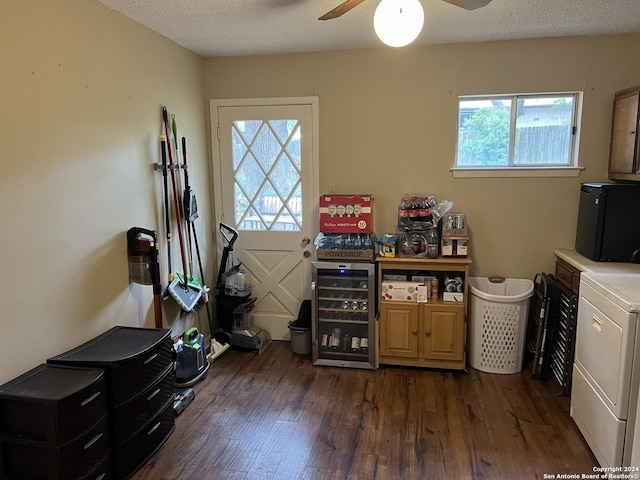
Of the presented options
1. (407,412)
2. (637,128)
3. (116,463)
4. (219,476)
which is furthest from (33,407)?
(637,128)

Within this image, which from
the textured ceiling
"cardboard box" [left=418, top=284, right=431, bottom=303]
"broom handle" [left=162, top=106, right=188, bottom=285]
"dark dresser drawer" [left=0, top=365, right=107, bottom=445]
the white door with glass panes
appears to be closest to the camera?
"dark dresser drawer" [left=0, top=365, right=107, bottom=445]

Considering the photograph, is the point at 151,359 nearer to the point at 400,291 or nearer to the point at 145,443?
the point at 145,443

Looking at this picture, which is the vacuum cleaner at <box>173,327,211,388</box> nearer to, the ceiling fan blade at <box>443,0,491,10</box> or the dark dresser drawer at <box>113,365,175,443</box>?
the dark dresser drawer at <box>113,365,175,443</box>

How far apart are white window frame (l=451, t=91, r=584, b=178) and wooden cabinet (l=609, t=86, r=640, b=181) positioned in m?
0.22

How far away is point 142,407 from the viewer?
2359mm

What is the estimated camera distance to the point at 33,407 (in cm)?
189

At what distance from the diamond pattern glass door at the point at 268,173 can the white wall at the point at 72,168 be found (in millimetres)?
834

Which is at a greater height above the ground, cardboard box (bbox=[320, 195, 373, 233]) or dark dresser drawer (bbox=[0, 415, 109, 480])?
cardboard box (bbox=[320, 195, 373, 233])

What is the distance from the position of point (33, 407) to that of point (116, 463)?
551 millimetres

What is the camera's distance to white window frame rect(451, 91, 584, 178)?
3445 millimetres

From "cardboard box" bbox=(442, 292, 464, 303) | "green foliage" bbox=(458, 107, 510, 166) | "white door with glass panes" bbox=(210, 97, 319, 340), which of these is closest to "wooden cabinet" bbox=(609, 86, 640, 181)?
"green foliage" bbox=(458, 107, 510, 166)

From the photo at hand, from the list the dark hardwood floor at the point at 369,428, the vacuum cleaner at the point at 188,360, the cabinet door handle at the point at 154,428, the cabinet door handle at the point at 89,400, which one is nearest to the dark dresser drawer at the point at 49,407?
the cabinet door handle at the point at 89,400

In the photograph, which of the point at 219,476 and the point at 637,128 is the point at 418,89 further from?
the point at 219,476

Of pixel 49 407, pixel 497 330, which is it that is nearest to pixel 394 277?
pixel 497 330
